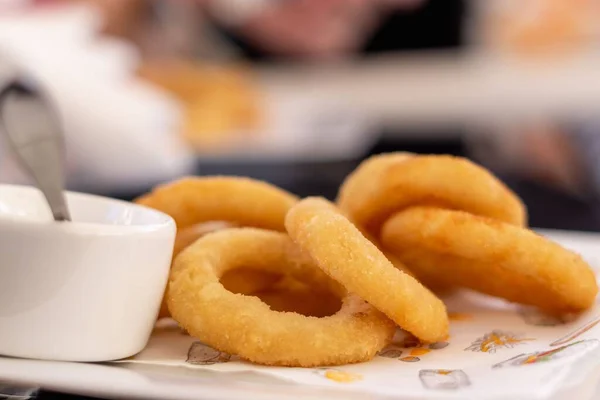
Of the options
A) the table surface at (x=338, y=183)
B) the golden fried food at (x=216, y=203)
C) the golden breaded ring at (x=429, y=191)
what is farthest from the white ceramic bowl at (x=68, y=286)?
the table surface at (x=338, y=183)

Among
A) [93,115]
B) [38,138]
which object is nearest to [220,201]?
[38,138]

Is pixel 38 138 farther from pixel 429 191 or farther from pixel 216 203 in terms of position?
pixel 429 191

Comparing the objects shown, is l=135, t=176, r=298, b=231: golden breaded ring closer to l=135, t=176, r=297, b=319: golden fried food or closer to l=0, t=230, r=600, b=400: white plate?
l=135, t=176, r=297, b=319: golden fried food

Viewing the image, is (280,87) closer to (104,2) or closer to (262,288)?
(104,2)

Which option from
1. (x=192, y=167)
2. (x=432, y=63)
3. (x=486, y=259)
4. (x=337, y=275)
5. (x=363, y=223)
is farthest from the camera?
(x=432, y=63)

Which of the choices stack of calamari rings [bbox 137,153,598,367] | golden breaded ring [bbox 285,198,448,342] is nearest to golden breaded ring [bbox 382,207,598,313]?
stack of calamari rings [bbox 137,153,598,367]

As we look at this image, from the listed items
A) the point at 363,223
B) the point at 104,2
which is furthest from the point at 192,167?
the point at 104,2

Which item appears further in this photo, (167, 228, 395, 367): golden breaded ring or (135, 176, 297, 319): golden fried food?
(135, 176, 297, 319): golden fried food
